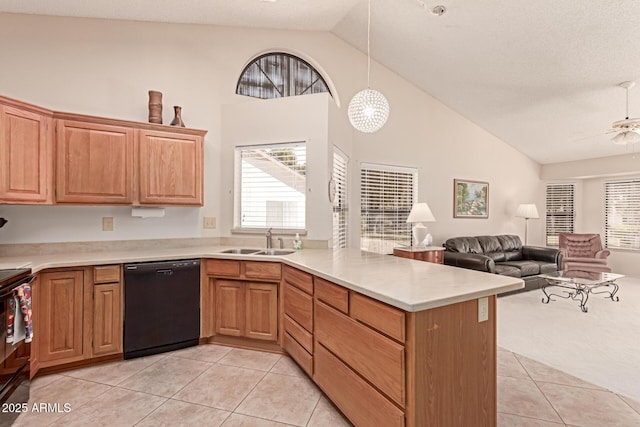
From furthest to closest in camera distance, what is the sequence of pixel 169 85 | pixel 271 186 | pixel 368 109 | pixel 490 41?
pixel 490 41, pixel 271 186, pixel 169 85, pixel 368 109

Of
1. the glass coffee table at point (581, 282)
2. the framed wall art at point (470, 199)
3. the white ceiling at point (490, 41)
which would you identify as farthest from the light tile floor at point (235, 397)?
the framed wall art at point (470, 199)

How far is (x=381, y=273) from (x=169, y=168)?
2369 millimetres

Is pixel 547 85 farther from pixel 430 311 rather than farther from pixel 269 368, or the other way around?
pixel 269 368

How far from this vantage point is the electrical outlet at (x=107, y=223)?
123 inches

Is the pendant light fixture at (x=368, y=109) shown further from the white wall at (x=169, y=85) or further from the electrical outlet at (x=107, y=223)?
the electrical outlet at (x=107, y=223)

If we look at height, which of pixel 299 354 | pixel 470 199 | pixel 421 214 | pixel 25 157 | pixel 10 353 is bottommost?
pixel 299 354

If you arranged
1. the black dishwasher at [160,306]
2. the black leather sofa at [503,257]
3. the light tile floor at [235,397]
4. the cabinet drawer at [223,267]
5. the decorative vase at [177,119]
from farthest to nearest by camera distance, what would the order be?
the black leather sofa at [503,257] → the decorative vase at [177,119] → the cabinet drawer at [223,267] → the black dishwasher at [160,306] → the light tile floor at [235,397]

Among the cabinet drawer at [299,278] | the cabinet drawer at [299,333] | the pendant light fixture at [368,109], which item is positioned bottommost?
the cabinet drawer at [299,333]

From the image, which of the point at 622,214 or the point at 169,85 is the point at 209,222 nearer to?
the point at 169,85

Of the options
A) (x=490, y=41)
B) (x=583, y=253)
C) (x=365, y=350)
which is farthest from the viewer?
(x=583, y=253)

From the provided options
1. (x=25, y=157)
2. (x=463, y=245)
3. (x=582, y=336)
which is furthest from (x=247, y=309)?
(x=463, y=245)

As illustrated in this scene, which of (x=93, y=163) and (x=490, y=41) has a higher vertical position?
(x=490, y=41)

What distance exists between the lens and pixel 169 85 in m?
3.43

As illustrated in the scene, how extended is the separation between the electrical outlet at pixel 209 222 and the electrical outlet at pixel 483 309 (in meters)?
2.92
